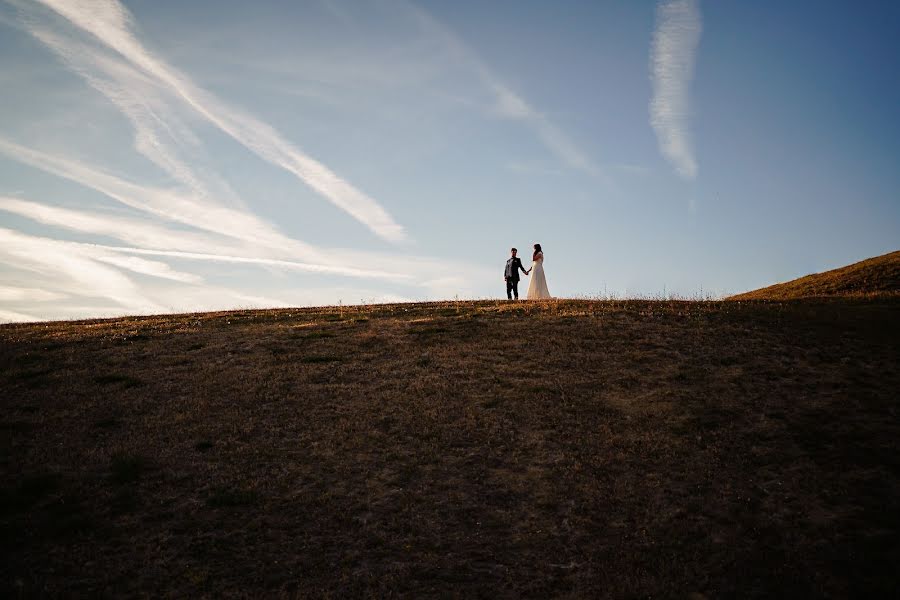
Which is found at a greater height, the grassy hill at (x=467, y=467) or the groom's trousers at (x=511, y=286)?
the groom's trousers at (x=511, y=286)

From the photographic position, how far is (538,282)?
33719mm

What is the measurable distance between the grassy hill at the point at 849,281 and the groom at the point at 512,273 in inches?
601

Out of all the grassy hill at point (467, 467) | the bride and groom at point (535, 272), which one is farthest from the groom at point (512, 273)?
the grassy hill at point (467, 467)

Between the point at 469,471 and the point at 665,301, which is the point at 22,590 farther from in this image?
the point at 665,301

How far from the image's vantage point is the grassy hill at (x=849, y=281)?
38.1 meters

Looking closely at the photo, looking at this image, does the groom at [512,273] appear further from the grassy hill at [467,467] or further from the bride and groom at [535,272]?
the grassy hill at [467,467]

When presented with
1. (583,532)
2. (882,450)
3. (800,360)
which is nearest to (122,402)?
(583,532)

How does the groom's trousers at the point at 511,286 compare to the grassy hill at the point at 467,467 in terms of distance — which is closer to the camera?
the grassy hill at the point at 467,467

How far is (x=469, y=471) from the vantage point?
13.1 m

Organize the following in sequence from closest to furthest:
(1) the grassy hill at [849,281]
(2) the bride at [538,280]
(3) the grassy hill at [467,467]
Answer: (3) the grassy hill at [467,467], (2) the bride at [538,280], (1) the grassy hill at [849,281]

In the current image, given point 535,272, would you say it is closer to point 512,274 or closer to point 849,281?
point 512,274

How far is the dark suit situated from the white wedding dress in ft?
3.37

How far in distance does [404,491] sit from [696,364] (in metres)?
11.6

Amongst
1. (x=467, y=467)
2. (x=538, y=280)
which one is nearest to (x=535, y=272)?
(x=538, y=280)
